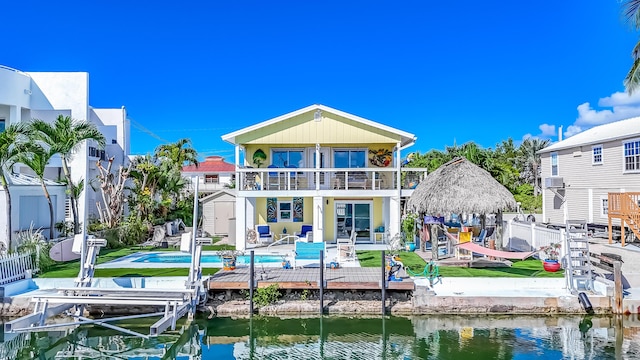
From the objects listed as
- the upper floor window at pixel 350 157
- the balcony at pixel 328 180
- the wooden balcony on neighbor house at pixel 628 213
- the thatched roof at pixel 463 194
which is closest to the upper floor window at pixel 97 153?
the balcony at pixel 328 180

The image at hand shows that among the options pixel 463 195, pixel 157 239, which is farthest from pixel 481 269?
pixel 157 239

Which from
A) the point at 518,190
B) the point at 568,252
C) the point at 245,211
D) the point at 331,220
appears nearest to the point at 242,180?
the point at 245,211

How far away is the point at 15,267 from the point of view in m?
13.5

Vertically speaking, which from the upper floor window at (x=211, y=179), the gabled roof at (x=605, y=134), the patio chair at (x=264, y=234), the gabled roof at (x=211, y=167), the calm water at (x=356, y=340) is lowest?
the calm water at (x=356, y=340)

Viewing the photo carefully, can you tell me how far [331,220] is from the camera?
21594 millimetres

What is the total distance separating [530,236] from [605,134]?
30.7 ft

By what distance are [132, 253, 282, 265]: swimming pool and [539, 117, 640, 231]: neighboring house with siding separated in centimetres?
1588

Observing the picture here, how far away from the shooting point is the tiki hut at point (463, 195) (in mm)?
15469

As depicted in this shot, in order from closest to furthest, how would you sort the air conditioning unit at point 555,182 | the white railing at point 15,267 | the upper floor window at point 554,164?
the white railing at point 15,267 < the air conditioning unit at point 555,182 < the upper floor window at point 554,164

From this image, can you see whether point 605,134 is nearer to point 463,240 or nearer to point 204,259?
point 463,240

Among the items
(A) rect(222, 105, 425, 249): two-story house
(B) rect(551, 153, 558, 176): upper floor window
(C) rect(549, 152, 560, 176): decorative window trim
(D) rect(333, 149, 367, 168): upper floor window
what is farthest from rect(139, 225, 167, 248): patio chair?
(B) rect(551, 153, 558, 176): upper floor window

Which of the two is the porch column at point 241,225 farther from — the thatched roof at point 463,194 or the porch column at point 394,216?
the thatched roof at point 463,194

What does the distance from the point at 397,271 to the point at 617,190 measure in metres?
15.0

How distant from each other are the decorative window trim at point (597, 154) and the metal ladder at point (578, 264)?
37.4 feet
